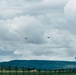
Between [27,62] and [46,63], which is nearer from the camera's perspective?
[27,62]

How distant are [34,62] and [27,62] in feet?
8.68

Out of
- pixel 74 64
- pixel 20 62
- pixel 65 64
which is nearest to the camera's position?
pixel 20 62

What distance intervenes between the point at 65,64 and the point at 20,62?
102ft

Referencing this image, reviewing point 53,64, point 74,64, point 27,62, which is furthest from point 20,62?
point 74,64

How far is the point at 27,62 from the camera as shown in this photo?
131m

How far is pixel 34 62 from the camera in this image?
131 m

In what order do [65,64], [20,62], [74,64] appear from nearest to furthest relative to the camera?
[20,62] < [65,64] < [74,64]

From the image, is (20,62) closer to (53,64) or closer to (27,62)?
(27,62)

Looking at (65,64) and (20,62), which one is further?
(65,64)

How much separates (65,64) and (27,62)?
84.1ft

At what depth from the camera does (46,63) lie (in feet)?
462

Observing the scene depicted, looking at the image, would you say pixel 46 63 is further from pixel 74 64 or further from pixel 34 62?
pixel 74 64

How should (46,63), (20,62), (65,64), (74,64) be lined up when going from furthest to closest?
(74,64)
(65,64)
(46,63)
(20,62)

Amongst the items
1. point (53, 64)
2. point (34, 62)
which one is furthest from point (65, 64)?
point (34, 62)
